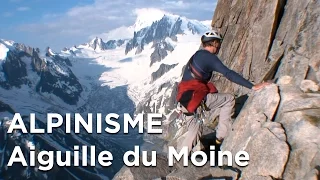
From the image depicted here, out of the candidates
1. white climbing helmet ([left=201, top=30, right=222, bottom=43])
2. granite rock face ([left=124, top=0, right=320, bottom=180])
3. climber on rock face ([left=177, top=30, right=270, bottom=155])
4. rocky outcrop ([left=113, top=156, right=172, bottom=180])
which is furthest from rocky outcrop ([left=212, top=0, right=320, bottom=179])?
rocky outcrop ([left=113, top=156, right=172, bottom=180])

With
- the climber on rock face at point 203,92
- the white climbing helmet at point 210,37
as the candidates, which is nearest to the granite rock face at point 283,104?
the climber on rock face at point 203,92

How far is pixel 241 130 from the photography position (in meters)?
16.9

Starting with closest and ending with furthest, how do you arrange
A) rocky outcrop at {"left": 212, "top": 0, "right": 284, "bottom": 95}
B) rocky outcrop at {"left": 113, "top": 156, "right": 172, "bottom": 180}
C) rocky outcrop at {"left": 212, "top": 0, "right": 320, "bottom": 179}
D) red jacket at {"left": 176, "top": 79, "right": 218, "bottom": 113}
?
rocky outcrop at {"left": 212, "top": 0, "right": 320, "bottom": 179}
red jacket at {"left": 176, "top": 79, "right": 218, "bottom": 113}
rocky outcrop at {"left": 113, "top": 156, "right": 172, "bottom": 180}
rocky outcrop at {"left": 212, "top": 0, "right": 284, "bottom": 95}

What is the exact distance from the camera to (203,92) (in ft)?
55.7

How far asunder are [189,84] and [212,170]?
3551mm

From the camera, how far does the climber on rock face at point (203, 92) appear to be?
1631 cm

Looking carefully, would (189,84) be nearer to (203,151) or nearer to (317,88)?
(203,151)

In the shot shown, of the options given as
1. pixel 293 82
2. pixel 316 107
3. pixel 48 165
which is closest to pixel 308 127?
pixel 316 107

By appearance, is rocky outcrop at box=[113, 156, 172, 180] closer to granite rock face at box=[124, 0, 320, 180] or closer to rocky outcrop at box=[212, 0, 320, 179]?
granite rock face at box=[124, 0, 320, 180]

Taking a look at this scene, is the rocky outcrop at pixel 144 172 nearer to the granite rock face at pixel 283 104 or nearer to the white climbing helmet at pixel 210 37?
the granite rock face at pixel 283 104

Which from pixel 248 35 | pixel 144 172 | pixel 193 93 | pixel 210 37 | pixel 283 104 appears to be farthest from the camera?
pixel 248 35

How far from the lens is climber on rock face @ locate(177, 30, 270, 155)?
16306 mm

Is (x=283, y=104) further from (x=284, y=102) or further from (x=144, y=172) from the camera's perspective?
(x=144, y=172)

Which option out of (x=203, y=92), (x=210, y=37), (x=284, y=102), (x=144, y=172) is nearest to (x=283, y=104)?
(x=284, y=102)
